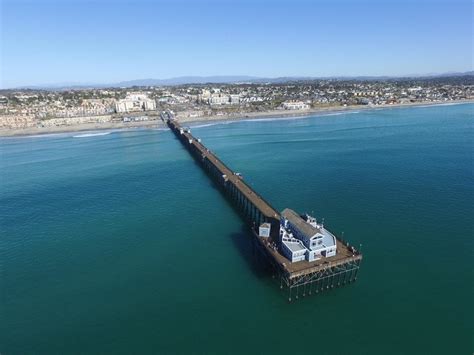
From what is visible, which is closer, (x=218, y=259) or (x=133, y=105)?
(x=218, y=259)

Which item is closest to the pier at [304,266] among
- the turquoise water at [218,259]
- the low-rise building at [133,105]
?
the turquoise water at [218,259]

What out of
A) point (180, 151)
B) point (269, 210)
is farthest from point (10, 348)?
point (180, 151)

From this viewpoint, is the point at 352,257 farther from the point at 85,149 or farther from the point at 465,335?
the point at 85,149

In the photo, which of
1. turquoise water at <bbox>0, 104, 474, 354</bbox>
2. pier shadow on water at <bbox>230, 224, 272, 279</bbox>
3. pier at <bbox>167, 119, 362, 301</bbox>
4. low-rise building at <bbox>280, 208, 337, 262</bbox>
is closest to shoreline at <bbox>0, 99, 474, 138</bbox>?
turquoise water at <bbox>0, 104, 474, 354</bbox>

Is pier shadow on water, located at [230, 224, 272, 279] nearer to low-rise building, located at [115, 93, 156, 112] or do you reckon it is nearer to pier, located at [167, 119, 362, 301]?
pier, located at [167, 119, 362, 301]

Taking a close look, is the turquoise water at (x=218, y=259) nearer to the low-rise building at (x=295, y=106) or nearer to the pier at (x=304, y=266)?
the pier at (x=304, y=266)

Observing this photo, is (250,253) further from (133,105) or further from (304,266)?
(133,105)

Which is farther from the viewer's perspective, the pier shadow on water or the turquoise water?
the pier shadow on water

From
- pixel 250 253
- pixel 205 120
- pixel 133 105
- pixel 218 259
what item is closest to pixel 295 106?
pixel 205 120
